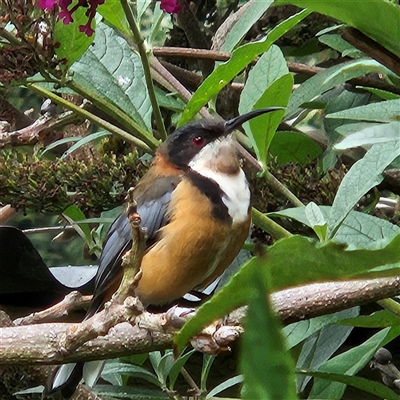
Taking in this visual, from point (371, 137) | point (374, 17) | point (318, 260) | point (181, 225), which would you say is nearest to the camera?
point (318, 260)

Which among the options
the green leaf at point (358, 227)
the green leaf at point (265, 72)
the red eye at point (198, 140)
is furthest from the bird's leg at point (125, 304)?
the red eye at point (198, 140)

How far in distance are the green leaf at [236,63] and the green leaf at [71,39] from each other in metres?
0.15

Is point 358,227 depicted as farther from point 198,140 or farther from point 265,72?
point 198,140

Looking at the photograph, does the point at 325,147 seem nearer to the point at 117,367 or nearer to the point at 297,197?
the point at 297,197

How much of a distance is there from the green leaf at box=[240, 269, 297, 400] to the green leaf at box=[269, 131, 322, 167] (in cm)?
109

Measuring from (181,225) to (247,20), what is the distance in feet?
0.96

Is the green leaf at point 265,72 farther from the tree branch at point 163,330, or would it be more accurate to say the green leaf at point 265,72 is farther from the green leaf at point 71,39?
the tree branch at point 163,330

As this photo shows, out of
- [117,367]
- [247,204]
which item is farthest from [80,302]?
[247,204]

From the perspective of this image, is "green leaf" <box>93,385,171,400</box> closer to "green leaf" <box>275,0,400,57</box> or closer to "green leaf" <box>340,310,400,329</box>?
"green leaf" <box>340,310,400,329</box>

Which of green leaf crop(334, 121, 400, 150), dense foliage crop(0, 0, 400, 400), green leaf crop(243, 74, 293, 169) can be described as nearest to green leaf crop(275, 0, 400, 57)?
dense foliage crop(0, 0, 400, 400)

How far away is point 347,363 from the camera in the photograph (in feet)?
3.13

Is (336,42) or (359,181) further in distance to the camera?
(336,42)

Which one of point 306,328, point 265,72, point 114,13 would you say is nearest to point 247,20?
point 265,72

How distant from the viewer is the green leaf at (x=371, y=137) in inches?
18.6
